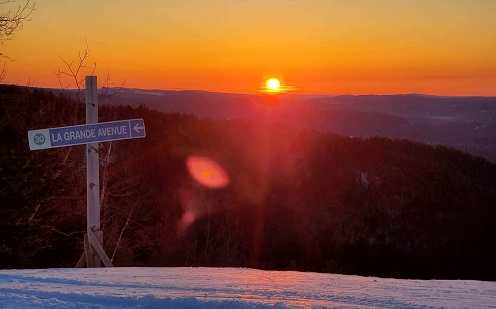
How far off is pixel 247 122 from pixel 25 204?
268ft

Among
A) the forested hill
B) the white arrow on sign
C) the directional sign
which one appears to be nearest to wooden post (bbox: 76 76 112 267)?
the directional sign

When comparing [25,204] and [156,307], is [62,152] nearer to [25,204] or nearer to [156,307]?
[25,204]

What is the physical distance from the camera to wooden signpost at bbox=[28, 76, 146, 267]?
7633 mm

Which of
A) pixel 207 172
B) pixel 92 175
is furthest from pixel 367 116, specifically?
pixel 92 175

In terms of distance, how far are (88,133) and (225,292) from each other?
3.74 metres

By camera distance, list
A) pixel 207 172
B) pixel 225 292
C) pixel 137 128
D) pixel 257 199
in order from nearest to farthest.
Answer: pixel 225 292
pixel 137 128
pixel 257 199
pixel 207 172

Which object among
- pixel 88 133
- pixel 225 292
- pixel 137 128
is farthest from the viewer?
pixel 137 128

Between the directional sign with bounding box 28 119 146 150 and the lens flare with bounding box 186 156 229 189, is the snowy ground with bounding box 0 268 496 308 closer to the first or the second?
the directional sign with bounding box 28 119 146 150

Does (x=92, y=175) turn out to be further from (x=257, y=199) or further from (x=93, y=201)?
(x=257, y=199)

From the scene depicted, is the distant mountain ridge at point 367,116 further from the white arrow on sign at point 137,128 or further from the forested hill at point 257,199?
the white arrow on sign at point 137,128

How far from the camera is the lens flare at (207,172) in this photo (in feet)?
218

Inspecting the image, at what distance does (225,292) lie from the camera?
15.6 feet

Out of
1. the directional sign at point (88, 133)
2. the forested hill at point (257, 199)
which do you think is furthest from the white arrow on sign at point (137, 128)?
the forested hill at point (257, 199)

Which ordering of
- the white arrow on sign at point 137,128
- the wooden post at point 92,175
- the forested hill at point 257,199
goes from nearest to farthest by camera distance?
1. the white arrow on sign at point 137,128
2. the wooden post at point 92,175
3. the forested hill at point 257,199
